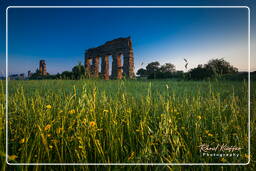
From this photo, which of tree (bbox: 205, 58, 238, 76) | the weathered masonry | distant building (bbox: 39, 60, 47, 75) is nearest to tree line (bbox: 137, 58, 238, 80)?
tree (bbox: 205, 58, 238, 76)

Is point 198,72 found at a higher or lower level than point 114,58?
lower

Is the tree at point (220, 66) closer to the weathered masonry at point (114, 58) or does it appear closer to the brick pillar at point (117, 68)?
the weathered masonry at point (114, 58)

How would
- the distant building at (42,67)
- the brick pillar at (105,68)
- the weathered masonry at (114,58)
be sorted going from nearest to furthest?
the distant building at (42,67)
the weathered masonry at (114,58)
the brick pillar at (105,68)

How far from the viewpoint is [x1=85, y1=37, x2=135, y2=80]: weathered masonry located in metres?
1.70

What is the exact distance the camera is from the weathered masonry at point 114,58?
5.58 ft

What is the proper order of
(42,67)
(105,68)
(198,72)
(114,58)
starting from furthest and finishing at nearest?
1. (114,58)
2. (105,68)
3. (198,72)
4. (42,67)

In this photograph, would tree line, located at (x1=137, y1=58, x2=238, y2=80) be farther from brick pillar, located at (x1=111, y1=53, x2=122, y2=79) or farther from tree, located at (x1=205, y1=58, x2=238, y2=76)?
brick pillar, located at (x1=111, y1=53, x2=122, y2=79)

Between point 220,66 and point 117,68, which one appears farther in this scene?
point 117,68

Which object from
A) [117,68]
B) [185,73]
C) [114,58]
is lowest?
[185,73]

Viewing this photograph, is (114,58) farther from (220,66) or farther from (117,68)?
(220,66)

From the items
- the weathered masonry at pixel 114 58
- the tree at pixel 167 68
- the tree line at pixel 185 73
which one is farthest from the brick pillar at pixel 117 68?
the tree at pixel 167 68

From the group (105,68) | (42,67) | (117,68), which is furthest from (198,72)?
(42,67)

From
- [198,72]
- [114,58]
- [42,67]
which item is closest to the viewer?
[42,67]

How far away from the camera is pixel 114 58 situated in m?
2.33
